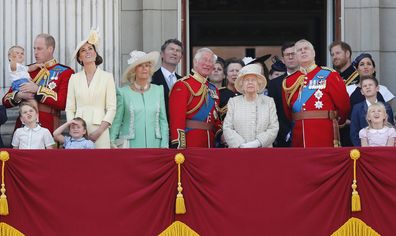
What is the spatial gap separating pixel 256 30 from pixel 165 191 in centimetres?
730

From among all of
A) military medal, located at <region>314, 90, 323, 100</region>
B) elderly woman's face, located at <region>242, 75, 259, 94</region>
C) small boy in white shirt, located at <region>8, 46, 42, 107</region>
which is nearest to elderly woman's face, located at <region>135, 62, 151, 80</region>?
elderly woman's face, located at <region>242, 75, 259, 94</region>

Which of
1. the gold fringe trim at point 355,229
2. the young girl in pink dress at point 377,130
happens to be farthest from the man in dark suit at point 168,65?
the gold fringe trim at point 355,229

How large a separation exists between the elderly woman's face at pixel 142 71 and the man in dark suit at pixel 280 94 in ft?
4.61

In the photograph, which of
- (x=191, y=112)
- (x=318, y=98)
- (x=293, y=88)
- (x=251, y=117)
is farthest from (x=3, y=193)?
(x=318, y=98)

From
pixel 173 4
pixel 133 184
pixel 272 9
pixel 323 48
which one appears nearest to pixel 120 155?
pixel 133 184

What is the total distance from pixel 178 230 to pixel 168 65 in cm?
245

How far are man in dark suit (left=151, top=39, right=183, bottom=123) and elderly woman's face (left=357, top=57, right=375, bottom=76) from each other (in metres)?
1.90

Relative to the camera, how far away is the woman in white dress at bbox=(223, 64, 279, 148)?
13.0 meters

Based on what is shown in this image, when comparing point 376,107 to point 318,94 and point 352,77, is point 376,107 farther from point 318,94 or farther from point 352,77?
point 352,77

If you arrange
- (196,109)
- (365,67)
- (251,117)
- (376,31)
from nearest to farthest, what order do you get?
(251,117)
(196,109)
(365,67)
(376,31)

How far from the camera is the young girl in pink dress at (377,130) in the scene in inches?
503

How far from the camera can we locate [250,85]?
13.2 metres

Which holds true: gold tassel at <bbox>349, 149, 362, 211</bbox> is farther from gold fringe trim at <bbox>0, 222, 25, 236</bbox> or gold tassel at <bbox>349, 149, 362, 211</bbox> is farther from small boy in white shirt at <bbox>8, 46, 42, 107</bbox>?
small boy in white shirt at <bbox>8, 46, 42, 107</bbox>

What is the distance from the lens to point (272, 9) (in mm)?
18859
